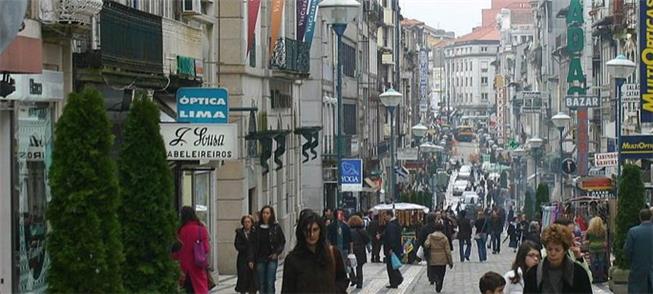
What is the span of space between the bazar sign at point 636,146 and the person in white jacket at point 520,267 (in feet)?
68.1

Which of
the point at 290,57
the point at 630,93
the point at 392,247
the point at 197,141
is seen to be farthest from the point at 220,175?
the point at 630,93

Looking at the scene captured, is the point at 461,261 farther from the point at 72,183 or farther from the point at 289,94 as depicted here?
the point at 72,183

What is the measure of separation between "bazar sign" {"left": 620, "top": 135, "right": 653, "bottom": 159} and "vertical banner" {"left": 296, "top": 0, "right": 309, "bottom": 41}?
13.5m

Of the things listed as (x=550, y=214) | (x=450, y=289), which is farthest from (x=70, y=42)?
(x=550, y=214)

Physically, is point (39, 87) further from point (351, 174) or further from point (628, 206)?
point (351, 174)

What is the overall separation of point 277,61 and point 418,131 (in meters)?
32.7

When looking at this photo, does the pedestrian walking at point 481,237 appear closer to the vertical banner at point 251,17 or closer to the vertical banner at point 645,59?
the vertical banner at point 645,59

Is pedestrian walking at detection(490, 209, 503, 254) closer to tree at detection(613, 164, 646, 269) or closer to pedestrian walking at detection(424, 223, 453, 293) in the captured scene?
pedestrian walking at detection(424, 223, 453, 293)

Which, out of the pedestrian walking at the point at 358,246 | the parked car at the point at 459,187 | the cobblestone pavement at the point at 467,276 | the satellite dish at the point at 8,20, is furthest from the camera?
the parked car at the point at 459,187

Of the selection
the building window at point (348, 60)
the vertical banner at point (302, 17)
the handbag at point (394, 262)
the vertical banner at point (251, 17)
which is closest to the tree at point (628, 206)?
the handbag at point (394, 262)

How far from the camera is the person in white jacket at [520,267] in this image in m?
14.8

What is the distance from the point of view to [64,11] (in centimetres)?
2039

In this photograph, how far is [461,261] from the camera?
4759 cm

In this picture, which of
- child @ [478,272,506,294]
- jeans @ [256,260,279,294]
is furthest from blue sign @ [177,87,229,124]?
child @ [478,272,506,294]
